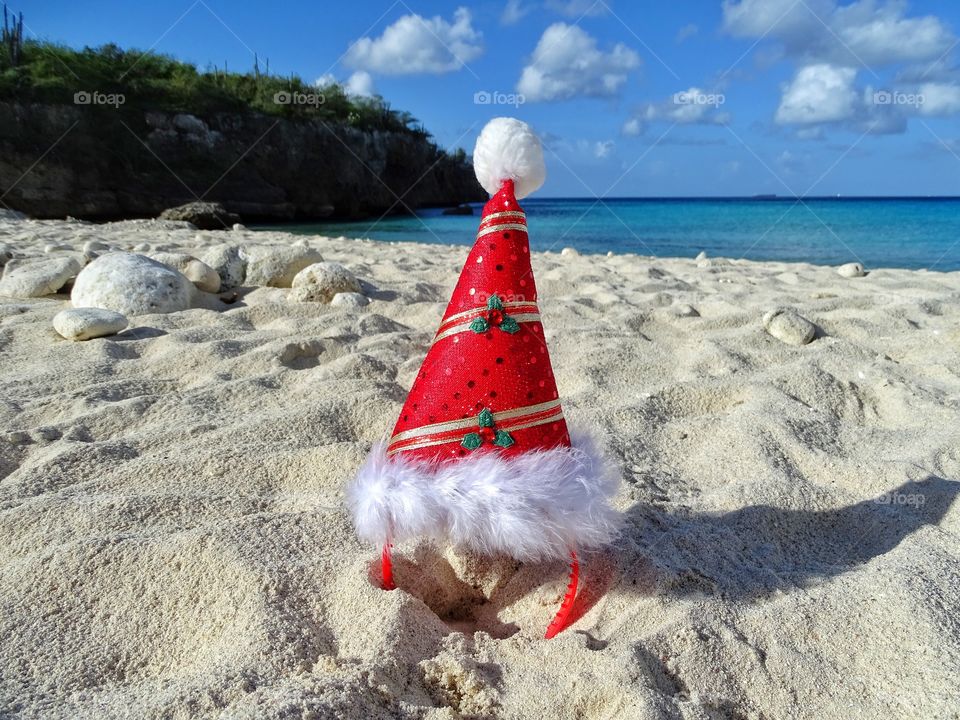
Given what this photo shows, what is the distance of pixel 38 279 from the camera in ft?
11.6

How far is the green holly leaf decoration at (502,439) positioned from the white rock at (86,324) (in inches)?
89.7

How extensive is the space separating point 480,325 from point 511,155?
1.24 ft

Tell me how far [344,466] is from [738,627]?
42.8 inches

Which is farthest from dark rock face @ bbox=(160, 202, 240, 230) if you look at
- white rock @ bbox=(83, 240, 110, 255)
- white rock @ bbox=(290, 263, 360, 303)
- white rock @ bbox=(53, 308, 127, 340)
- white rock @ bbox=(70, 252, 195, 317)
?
white rock @ bbox=(53, 308, 127, 340)

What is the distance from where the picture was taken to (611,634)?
1294 millimetres

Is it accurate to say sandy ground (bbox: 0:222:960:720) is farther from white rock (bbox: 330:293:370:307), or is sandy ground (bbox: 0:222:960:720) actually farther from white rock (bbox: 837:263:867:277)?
white rock (bbox: 837:263:867:277)

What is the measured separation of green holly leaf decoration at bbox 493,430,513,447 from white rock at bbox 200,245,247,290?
310 centimetres

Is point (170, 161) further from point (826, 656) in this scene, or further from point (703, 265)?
point (826, 656)

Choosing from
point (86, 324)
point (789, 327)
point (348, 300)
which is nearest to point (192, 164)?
point (348, 300)

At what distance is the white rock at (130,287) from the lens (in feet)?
10.6

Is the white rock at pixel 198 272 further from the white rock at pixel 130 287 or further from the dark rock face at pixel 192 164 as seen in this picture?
the dark rock face at pixel 192 164

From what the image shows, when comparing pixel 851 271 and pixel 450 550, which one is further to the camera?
Result: pixel 851 271

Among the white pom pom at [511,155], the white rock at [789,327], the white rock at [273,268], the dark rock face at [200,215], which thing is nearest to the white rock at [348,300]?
the white rock at [273,268]

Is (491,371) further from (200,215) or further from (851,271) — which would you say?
(200,215)
